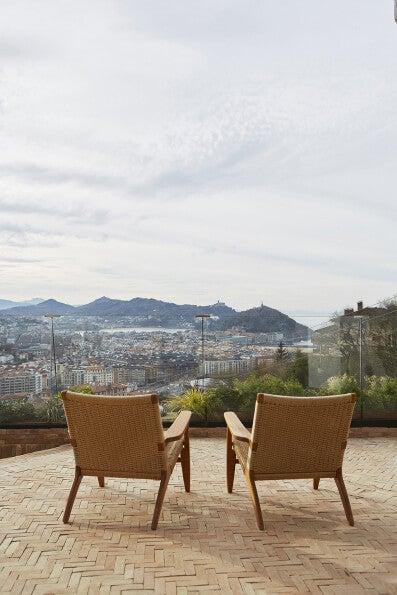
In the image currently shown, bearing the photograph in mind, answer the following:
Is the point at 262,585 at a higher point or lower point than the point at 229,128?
lower

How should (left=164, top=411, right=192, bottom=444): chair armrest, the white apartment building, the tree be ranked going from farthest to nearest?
the white apartment building, the tree, (left=164, top=411, right=192, bottom=444): chair armrest

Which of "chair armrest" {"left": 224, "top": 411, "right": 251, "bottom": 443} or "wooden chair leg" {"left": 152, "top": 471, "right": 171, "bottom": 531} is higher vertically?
"chair armrest" {"left": 224, "top": 411, "right": 251, "bottom": 443}

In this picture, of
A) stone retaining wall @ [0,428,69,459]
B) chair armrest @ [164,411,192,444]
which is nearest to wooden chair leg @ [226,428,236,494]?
chair armrest @ [164,411,192,444]

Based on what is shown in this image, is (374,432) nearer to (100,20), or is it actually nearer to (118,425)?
(118,425)

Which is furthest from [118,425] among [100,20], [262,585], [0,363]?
[100,20]

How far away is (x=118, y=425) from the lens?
396 centimetres

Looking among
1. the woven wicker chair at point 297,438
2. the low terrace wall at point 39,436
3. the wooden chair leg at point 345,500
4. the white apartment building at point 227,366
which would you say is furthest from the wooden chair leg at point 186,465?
the white apartment building at point 227,366

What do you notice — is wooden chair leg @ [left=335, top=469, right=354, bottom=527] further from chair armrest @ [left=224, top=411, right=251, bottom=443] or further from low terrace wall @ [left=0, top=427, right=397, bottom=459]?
low terrace wall @ [left=0, top=427, right=397, bottom=459]

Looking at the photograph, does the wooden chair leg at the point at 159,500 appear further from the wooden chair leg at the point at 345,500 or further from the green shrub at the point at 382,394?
the green shrub at the point at 382,394

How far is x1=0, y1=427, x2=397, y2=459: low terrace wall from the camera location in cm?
742

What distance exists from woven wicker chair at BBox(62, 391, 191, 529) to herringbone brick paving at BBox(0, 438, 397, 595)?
32 cm

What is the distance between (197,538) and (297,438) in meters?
0.93

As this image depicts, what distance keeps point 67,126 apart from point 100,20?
1615 millimetres

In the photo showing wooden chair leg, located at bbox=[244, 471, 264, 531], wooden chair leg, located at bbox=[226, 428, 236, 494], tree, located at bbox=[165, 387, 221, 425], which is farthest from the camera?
tree, located at bbox=[165, 387, 221, 425]
